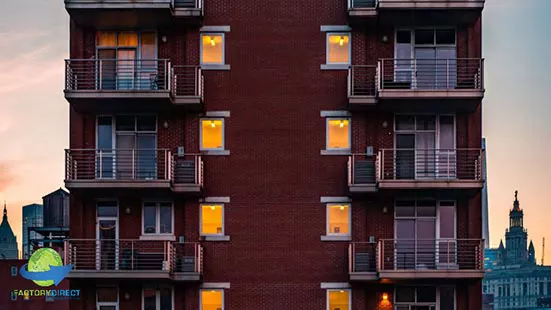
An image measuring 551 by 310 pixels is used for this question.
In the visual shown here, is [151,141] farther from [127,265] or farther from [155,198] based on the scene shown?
[127,265]

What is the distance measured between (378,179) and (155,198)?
8067 mm

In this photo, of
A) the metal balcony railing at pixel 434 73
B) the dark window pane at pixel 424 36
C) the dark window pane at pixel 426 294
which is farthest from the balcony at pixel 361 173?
the dark window pane at pixel 424 36

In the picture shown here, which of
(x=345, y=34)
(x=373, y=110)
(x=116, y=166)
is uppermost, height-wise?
(x=345, y=34)

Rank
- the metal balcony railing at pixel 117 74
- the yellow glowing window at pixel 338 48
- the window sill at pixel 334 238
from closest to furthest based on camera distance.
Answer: the window sill at pixel 334 238 < the metal balcony railing at pixel 117 74 < the yellow glowing window at pixel 338 48

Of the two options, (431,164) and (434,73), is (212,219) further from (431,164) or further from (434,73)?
(434,73)

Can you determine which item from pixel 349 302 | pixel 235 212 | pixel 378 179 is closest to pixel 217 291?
pixel 235 212

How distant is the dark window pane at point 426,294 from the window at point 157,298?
8917 mm

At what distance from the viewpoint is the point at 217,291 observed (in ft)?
95.2

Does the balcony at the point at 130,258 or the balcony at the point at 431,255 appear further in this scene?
the balcony at the point at 431,255

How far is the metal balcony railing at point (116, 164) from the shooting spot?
29.0m

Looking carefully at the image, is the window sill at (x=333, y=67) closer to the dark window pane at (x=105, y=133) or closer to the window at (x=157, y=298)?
the dark window pane at (x=105, y=133)

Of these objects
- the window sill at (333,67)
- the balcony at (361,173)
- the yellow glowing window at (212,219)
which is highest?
the window sill at (333,67)

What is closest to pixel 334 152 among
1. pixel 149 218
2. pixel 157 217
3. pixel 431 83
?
pixel 431 83

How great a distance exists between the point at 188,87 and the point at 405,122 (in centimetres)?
803
